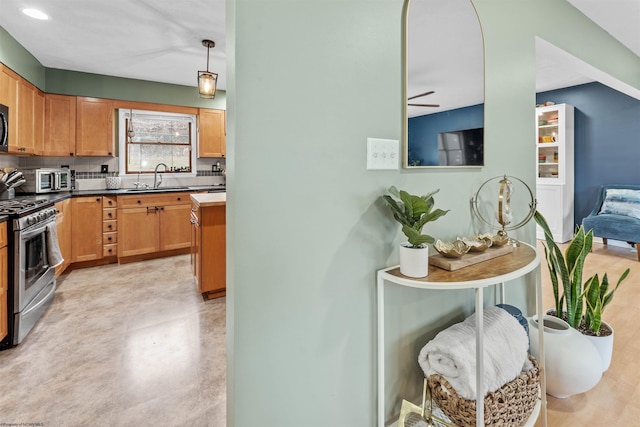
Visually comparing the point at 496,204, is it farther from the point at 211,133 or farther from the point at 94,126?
the point at 94,126

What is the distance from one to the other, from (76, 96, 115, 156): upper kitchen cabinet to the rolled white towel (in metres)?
4.69

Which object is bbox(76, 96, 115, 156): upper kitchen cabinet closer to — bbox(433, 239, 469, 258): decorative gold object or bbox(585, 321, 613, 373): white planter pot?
bbox(433, 239, 469, 258): decorative gold object

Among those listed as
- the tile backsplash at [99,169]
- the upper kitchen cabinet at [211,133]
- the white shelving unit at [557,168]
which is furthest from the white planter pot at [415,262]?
the white shelving unit at [557,168]

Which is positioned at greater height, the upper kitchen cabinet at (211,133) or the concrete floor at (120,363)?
the upper kitchen cabinet at (211,133)

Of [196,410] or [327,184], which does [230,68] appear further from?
[196,410]

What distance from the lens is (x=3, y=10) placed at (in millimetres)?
2580

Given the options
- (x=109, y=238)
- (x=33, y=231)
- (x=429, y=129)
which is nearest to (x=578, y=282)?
(x=429, y=129)

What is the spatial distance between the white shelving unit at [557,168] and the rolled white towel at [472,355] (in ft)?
15.2

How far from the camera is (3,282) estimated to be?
2.14 m

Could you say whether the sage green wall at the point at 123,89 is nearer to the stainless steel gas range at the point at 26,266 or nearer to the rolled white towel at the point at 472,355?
the stainless steel gas range at the point at 26,266

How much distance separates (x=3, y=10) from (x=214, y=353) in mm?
3194

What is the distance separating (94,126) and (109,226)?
52.6 inches

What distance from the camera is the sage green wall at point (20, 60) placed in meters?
2.94

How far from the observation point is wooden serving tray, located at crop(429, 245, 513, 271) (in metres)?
1.25
